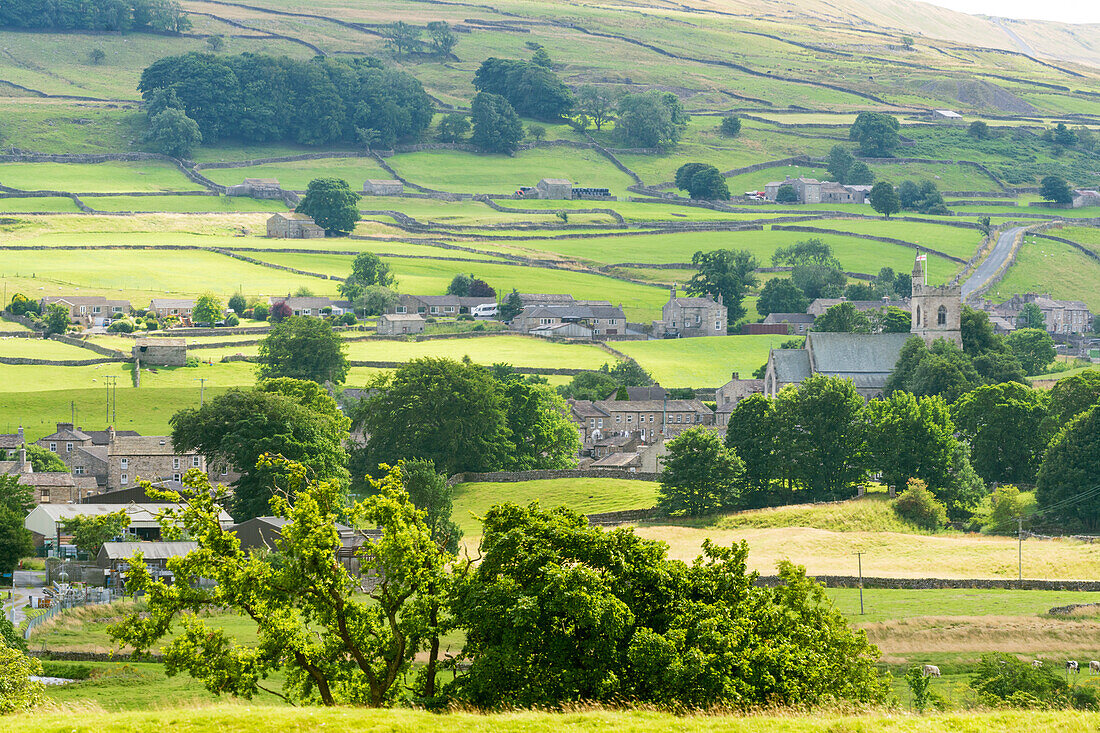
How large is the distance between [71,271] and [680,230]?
243ft

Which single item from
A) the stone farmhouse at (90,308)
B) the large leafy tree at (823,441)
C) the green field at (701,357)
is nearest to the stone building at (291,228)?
the stone farmhouse at (90,308)

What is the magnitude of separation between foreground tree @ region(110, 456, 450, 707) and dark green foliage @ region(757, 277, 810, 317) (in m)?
118

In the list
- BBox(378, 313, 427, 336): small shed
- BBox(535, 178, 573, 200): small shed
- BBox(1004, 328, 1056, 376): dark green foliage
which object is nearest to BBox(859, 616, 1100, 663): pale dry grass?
BBox(1004, 328, 1056, 376): dark green foliage

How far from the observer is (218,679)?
29.3m

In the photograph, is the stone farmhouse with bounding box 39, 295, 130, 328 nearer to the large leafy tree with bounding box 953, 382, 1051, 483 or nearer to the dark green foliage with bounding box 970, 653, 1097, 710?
the large leafy tree with bounding box 953, 382, 1051, 483

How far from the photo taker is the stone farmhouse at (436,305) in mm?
135625

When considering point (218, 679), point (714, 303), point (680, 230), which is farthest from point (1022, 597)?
point (680, 230)

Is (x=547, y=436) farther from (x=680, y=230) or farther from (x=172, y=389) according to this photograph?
(x=680, y=230)

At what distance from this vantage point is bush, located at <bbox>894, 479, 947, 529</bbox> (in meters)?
76.4

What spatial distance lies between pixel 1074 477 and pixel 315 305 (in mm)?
75610

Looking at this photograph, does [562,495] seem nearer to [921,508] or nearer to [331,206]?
[921,508]

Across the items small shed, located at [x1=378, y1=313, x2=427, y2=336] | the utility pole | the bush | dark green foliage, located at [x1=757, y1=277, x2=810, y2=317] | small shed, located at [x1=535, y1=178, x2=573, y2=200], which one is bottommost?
the bush

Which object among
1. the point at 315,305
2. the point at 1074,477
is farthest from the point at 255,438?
the point at 315,305

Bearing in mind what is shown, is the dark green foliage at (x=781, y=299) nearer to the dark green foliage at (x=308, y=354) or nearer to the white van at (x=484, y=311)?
the white van at (x=484, y=311)
